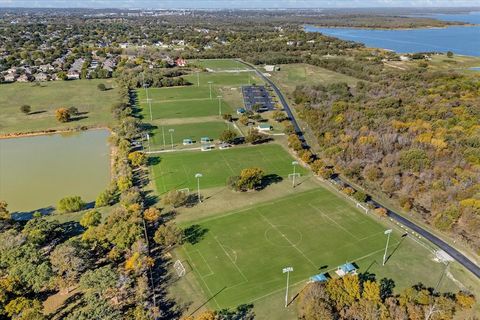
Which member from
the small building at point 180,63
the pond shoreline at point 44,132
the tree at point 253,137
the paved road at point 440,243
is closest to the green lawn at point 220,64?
the small building at point 180,63

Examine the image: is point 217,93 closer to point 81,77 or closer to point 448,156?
point 81,77

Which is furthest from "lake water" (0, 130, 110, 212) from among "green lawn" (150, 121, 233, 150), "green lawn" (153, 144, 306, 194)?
"green lawn" (150, 121, 233, 150)

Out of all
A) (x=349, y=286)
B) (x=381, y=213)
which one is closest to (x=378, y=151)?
(x=381, y=213)

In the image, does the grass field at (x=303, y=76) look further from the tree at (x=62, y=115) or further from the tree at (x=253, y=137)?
the tree at (x=62, y=115)

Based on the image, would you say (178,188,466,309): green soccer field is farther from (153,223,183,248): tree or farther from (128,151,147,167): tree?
(128,151,147,167): tree

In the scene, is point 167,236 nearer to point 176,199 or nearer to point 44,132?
point 176,199
